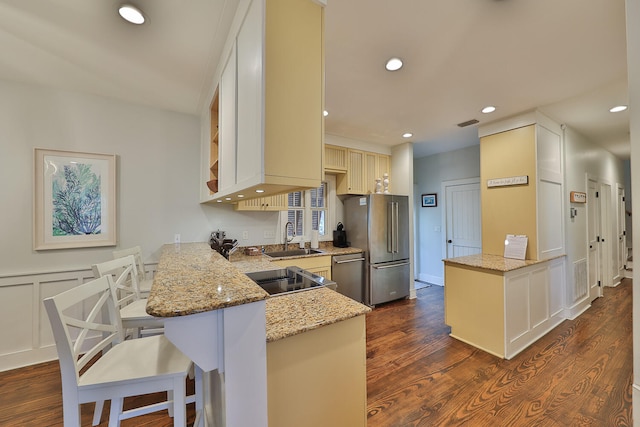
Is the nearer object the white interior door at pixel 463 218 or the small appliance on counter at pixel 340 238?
the small appliance on counter at pixel 340 238

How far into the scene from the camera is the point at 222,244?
2781 mm

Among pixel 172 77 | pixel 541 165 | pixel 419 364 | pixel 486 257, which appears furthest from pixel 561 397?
pixel 172 77

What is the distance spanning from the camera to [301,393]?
112cm

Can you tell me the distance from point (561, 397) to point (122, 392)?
2860 mm

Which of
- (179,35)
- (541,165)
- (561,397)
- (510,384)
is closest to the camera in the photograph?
(179,35)

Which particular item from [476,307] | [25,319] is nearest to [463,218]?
[476,307]

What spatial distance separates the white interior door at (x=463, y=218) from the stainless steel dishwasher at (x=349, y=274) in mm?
2070

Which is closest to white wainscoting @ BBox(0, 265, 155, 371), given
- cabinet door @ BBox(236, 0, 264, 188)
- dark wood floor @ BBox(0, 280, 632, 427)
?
dark wood floor @ BBox(0, 280, 632, 427)

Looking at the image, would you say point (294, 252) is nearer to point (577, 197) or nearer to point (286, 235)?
point (286, 235)

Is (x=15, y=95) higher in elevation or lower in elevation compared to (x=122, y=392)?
higher

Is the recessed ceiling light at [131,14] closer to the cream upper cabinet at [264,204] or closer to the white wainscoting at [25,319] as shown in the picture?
the cream upper cabinet at [264,204]

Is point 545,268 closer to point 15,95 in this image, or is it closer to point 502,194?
point 502,194

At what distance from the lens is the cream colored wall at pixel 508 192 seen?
2.83 m

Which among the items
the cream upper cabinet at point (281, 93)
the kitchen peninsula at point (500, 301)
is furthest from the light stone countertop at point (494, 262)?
the cream upper cabinet at point (281, 93)
